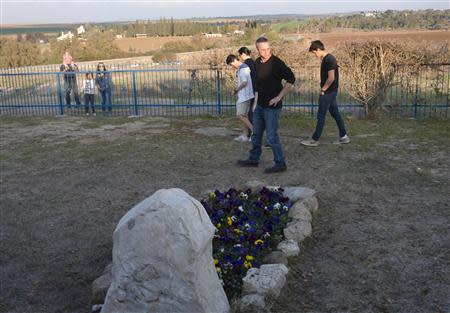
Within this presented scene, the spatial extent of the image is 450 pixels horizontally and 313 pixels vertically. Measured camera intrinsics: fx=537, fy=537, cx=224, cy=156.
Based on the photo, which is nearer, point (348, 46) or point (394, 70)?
point (394, 70)

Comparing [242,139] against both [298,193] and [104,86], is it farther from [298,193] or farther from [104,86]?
[104,86]

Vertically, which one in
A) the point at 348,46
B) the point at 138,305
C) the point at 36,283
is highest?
the point at 348,46

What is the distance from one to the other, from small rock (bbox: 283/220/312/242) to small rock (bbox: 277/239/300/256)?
163 mm

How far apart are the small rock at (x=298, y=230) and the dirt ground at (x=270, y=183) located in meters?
0.09

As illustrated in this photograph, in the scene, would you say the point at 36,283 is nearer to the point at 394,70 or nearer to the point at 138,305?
the point at 138,305

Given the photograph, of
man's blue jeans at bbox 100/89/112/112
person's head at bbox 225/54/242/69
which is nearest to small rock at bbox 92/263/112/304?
person's head at bbox 225/54/242/69

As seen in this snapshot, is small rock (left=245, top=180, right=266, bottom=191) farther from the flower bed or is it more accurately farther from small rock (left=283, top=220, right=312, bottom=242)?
small rock (left=283, top=220, right=312, bottom=242)

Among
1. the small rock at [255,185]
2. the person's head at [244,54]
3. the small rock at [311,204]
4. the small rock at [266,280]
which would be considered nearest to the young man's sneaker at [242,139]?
the person's head at [244,54]

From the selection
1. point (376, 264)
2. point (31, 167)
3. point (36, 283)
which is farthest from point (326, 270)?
point (31, 167)

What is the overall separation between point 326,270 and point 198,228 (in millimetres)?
1599

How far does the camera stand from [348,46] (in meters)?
12.6

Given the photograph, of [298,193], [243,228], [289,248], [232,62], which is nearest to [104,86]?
[232,62]

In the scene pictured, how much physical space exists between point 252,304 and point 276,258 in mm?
850

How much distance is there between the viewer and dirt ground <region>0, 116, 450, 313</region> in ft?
14.6
